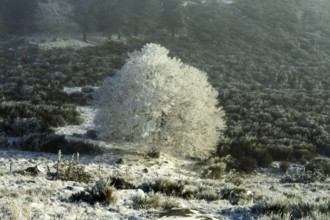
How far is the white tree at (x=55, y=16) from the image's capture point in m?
62.8

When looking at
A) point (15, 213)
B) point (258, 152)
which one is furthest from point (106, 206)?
point (258, 152)

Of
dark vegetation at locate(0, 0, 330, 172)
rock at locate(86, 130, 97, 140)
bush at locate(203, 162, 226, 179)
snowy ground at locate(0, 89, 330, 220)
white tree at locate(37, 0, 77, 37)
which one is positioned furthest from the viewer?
white tree at locate(37, 0, 77, 37)

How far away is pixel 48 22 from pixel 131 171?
53.0m

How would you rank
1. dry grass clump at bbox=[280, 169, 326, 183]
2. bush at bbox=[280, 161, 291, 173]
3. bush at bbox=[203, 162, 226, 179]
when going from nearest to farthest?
1. bush at bbox=[203, 162, 226, 179]
2. dry grass clump at bbox=[280, 169, 326, 183]
3. bush at bbox=[280, 161, 291, 173]

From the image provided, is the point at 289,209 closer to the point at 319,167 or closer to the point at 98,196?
the point at 98,196

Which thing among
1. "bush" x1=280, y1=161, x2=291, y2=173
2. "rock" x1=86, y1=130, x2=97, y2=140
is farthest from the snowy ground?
"rock" x1=86, y1=130, x2=97, y2=140

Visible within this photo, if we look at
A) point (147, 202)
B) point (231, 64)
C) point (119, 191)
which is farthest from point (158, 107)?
point (231, 64)

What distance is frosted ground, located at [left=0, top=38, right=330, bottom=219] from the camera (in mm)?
8297

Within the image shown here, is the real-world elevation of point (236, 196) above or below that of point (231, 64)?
above

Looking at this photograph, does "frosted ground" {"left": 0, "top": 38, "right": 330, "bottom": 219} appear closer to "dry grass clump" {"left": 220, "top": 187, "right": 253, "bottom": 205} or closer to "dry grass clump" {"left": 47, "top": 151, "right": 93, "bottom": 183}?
"dry grass clump" {"left": 220, "top": 187, "right": 253, "bottom": 205}

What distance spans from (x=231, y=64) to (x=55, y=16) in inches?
1186

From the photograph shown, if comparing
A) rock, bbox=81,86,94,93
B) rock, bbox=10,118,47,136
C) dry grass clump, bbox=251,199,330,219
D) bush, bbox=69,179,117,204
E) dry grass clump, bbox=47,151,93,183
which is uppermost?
dry grass clump, bbox=251,199,330,219

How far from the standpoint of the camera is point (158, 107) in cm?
1714

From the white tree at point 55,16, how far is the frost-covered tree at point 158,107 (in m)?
44.3
